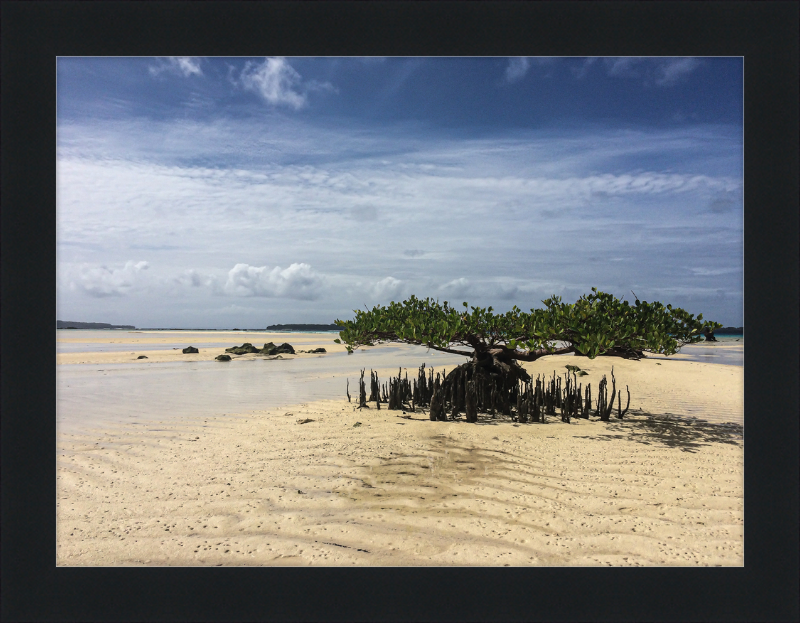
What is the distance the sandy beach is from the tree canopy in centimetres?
143

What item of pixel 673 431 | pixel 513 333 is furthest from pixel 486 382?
pixel 673 431

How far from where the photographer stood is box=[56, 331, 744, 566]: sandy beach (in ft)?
10.6

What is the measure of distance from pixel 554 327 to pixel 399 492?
11.7 ft

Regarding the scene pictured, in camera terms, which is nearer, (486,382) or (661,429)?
(661,429)

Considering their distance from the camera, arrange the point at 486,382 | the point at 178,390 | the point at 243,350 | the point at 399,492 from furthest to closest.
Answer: the point at 243,350 < the point at 178,390 < the point at 486,382 < the point at 399,492

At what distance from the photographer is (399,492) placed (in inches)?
169

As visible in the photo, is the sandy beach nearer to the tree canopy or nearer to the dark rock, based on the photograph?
the tree canopy

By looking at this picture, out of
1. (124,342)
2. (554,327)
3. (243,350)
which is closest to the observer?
(554,327)

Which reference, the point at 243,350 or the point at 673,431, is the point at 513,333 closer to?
the point at 673,431

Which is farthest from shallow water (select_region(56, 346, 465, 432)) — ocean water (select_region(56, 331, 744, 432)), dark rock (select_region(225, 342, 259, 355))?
dark rock (select_region(225, 342, 259, 355))

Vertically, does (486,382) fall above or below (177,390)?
above

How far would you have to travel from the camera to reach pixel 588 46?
3.42 meters

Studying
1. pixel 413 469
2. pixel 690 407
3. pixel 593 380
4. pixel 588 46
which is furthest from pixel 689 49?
pixel 593 380

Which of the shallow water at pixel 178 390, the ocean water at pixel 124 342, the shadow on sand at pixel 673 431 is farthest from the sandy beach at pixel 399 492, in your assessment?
the ocean water at pixel 124 342
